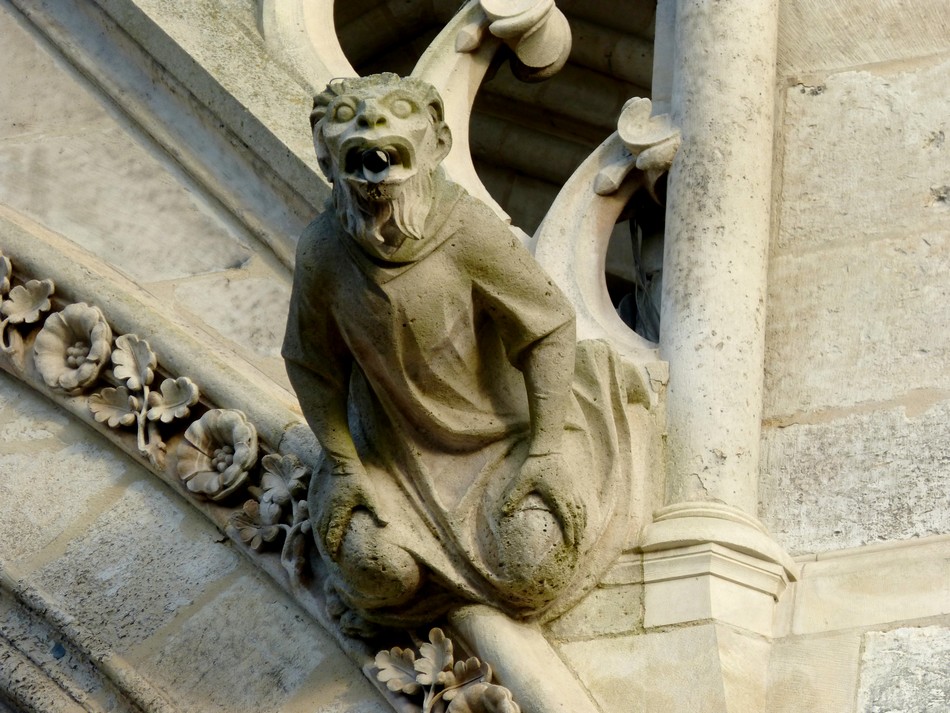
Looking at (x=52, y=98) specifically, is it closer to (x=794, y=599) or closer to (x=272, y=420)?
(x=272, y=420)

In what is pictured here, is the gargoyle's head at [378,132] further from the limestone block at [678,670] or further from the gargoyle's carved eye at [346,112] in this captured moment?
the limestone block at [678,670]

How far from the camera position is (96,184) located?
4.56m

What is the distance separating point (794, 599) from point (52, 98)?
1.73 meters

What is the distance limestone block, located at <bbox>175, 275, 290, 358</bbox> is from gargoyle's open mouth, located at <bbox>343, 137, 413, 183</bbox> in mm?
826

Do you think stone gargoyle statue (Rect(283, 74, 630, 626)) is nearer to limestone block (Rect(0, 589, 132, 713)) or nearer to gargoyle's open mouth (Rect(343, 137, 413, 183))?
gargoyle's open mouth (Rect(343, 137, 413, 183))

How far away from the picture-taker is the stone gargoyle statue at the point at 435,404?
3.64 meters

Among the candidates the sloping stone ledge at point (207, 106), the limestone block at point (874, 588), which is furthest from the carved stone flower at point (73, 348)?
the limestone block at point (874, 588)

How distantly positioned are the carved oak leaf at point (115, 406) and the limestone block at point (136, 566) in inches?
4.4

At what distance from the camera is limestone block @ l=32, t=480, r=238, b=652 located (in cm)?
405

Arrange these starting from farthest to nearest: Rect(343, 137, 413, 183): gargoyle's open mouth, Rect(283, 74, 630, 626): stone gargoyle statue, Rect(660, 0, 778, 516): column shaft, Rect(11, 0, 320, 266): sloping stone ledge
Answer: Rect(11, 0, 320, 266): sloping stone ledge
Rect(660, 0, 778, 516): column shaft
Rect(283, 74, 630, 626): stone gargoyle statue
Rect(343, 137, 413, 183): gargoyle's open mouth

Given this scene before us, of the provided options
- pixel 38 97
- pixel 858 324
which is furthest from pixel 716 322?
pixel 38 97

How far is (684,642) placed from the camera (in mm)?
3740

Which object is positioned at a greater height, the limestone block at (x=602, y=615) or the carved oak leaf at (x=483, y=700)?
the limestone block at (x=602, y=615)

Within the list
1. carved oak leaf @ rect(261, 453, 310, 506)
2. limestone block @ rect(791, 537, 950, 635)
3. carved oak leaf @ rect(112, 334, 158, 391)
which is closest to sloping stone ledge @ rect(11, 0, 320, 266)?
carved oak leaf @ rect(112, 334, 158, 391)
